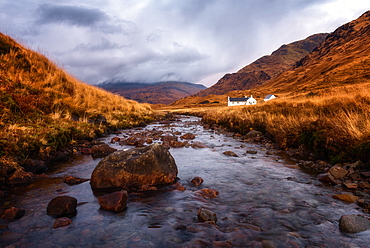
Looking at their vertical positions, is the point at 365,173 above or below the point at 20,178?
below

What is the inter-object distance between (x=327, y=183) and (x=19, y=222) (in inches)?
300

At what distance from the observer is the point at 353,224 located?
3744 mm

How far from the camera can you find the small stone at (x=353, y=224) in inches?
145

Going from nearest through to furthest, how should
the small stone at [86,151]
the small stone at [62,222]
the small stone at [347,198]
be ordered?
the small stone at [62,222]
the small stone at [347,198]
the small stone at [86,151]

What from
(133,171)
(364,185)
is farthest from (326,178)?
(133,171)

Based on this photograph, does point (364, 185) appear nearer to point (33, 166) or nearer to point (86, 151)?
point (33, 166)

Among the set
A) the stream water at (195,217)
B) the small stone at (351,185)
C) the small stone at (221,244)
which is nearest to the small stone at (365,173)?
the small stone at (351,185)

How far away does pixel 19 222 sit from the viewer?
394cm

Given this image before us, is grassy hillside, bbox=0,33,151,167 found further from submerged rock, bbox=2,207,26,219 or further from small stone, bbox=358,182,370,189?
small stone, bbox=358,182,370,189

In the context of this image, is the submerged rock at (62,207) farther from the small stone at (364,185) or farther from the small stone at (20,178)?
the small stone at (364,185)

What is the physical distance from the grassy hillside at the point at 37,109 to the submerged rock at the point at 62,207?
9.06ft

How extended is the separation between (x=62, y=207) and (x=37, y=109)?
8727 mm

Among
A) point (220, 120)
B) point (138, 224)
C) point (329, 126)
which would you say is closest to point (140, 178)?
point (138, 224)

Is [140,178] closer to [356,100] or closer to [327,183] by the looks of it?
[327,183]
